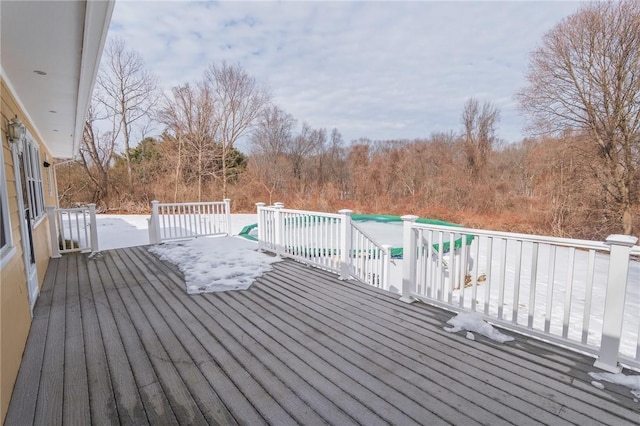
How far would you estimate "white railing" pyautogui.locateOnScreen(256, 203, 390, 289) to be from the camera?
170 inches

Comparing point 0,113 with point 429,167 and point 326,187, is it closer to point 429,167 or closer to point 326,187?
point 326,187

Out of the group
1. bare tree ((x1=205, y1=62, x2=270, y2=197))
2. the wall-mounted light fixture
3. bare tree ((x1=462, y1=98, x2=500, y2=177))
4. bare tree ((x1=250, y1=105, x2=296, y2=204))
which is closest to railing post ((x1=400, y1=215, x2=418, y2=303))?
the wall-mounted light fixture

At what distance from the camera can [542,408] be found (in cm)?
177

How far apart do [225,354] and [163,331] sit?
79cm

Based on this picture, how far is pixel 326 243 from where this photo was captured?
4.75m

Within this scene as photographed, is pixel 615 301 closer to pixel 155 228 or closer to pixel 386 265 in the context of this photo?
pixel 386 265

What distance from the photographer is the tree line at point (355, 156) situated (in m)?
9.95

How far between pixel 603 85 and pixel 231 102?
50.2 ft

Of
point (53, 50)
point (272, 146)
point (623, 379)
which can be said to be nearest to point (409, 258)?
point (623, 379)

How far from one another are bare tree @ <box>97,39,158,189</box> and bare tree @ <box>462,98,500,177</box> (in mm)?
16824

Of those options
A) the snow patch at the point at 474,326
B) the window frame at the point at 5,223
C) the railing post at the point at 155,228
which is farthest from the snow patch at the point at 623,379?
the railing post at the point at 155,228

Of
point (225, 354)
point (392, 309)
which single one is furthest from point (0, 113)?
point (392, 309)

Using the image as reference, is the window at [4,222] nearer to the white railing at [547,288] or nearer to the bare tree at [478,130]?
the white railing at [547,288]

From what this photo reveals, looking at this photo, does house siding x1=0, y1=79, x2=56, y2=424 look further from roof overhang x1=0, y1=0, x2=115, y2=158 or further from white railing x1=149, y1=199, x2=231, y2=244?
white railing x1=149, y1=199, x2=231, y2=244
